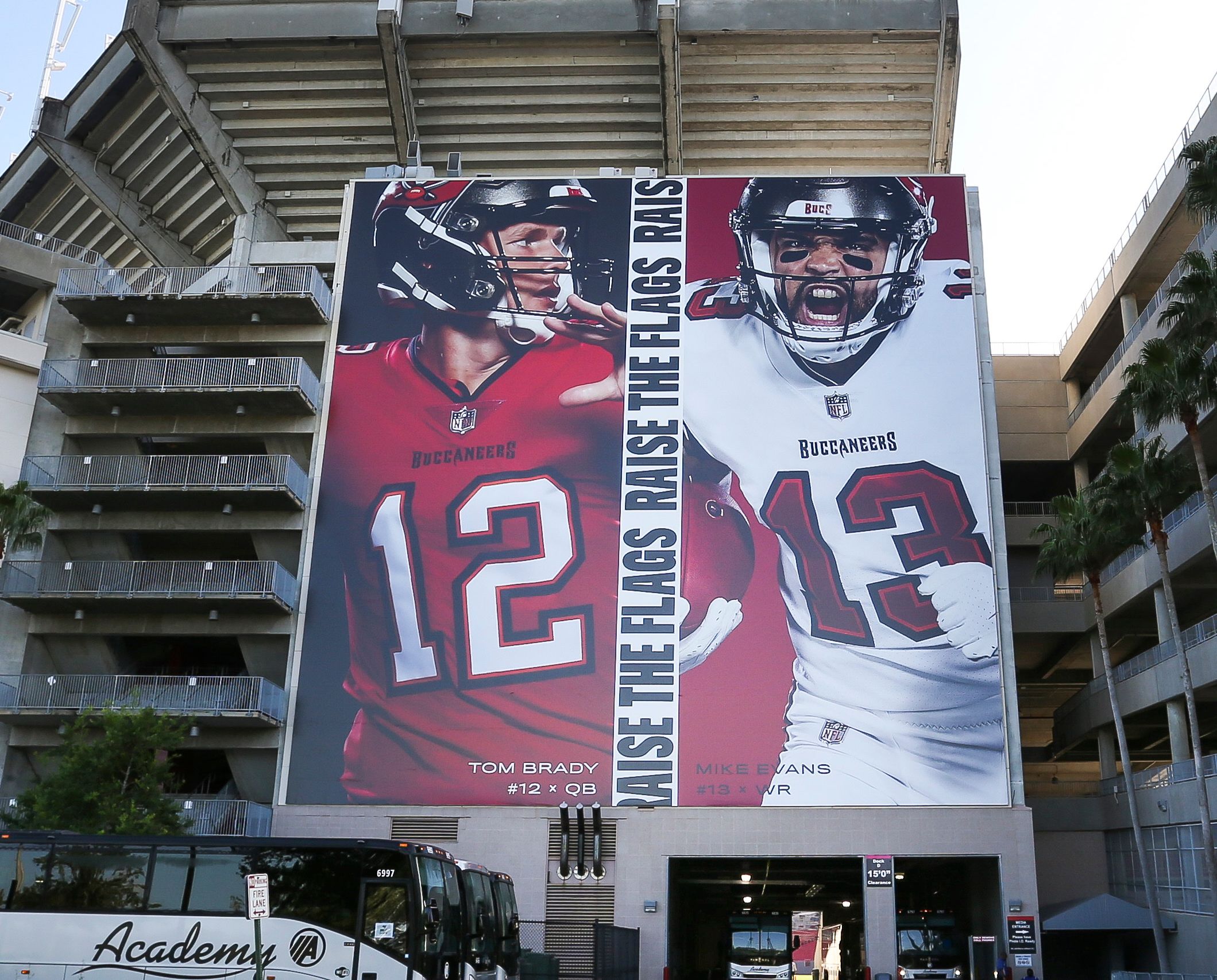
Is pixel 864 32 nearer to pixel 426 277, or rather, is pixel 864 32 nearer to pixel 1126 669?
pixel 426 277

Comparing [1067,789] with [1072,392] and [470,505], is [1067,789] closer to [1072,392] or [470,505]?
[1072,392]

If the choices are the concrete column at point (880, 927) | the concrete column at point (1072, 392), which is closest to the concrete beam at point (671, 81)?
the concrete column at point (1072, 392)

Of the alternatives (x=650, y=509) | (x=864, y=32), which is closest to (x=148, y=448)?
(x=650, y=509)

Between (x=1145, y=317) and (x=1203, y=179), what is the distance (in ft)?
42.8

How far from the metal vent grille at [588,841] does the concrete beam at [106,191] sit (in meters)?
34.6

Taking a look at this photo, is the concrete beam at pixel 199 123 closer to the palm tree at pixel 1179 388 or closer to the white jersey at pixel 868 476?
the white jersey at pixel 868 476

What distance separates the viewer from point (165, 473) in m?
43.7

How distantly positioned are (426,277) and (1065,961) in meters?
34.6

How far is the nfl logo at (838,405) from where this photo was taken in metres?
43.2

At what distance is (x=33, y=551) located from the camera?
44125 millimetres

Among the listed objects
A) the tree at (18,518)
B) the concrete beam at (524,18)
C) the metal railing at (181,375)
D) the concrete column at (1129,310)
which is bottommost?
the tree at (18,518)

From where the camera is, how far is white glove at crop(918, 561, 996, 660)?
40094 mm

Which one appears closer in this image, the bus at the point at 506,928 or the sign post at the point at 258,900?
the sign post at the point at 258,900

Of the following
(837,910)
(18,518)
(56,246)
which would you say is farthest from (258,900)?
(837,910)
